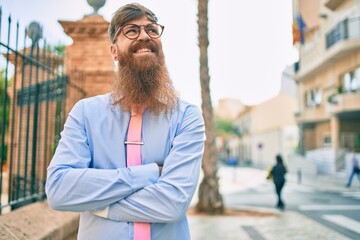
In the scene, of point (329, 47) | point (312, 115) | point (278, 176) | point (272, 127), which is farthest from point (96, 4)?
point (272, 127)

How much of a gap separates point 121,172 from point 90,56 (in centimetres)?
463

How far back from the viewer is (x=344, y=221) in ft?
26.4

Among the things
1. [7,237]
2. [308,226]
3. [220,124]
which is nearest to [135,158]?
[7,237]

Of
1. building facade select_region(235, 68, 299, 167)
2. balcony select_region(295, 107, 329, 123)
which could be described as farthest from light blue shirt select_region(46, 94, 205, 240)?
building facade select_region(235, 68, 299, 167)

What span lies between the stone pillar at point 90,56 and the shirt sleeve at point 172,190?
425 cm

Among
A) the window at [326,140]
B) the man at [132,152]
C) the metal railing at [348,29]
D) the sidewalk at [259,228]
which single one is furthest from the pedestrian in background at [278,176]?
the window at [326,140]

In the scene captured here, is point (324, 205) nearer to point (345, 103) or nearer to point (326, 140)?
point (345, 103)

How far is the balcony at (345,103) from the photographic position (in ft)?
62.6

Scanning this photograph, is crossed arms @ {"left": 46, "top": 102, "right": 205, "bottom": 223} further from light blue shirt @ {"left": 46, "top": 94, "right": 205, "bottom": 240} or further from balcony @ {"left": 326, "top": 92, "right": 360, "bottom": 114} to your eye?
balcony @ {"left": 326, "top": 92, "right": 360, "bottom": 114}

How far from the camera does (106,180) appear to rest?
1512 millimetres

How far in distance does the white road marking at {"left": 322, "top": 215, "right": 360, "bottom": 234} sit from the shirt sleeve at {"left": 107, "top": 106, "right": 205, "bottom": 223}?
6564 millimetres

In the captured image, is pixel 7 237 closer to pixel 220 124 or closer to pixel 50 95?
pixel 50 95

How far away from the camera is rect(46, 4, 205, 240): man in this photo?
1513 millimetres

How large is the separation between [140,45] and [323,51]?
24451 mm
